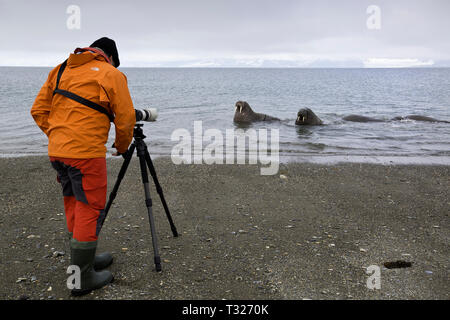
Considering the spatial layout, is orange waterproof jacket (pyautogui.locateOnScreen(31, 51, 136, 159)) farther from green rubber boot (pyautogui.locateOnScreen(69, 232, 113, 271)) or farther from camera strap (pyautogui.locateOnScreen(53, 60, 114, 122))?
green rubber boot (pyautogui.locateOnScreen(69, 232, 113, 271))

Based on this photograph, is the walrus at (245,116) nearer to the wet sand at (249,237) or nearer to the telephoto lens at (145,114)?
the wet sand at (249,237)

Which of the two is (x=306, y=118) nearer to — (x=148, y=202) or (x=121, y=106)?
(x=148, y=202)

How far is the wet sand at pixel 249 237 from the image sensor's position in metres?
3.49

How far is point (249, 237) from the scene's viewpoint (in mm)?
4633

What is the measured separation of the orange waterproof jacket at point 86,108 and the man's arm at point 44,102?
1 centimetres

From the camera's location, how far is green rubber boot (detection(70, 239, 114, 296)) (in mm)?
3137

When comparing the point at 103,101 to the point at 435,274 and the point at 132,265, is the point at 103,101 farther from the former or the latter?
the point at 435,274

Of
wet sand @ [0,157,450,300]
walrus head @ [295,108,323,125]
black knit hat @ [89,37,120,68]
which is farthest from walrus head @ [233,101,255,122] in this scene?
black knit hat @ [89,37,120,68]

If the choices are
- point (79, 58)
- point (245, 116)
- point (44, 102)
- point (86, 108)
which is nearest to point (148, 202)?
point (86, 108)

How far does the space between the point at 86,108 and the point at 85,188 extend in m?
0.72

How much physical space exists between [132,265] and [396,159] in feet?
27.0

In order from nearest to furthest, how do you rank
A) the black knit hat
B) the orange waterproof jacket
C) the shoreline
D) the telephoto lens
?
the orange waterproof jacket → the black knit hat → the telephoto lens → the shoreline

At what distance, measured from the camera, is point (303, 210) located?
18.2ft
